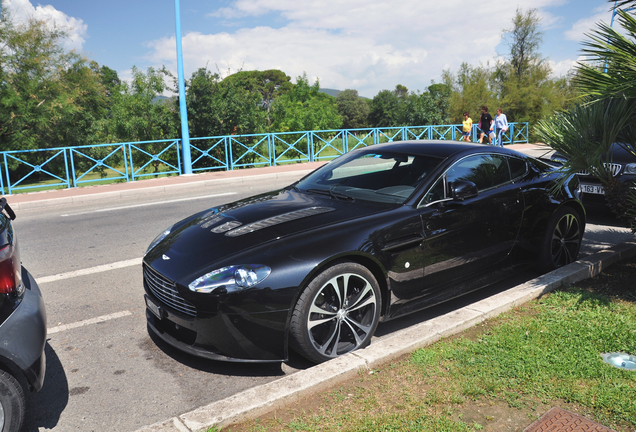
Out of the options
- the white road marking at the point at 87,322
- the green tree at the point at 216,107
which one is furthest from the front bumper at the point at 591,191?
the green tree at the point at 216,107

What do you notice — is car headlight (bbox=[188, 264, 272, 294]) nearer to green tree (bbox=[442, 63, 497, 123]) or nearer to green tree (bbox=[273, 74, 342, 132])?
green tree (bbox=[273, 74, 342, 132])

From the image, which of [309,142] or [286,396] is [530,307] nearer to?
[286,396]

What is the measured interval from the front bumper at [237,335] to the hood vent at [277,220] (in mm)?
688

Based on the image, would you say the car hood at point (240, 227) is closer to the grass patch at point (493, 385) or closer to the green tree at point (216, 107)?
the grass patch at point (493, 385)

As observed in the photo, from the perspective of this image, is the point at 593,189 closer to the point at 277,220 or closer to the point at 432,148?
the point at 432,148

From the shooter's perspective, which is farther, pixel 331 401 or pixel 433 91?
pixel 433 91

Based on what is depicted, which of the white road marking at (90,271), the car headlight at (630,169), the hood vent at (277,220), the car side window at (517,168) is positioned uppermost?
the car side window at (517,168)

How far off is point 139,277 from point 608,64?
5.00m

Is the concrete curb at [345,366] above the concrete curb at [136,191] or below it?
above

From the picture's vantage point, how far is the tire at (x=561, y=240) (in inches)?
184

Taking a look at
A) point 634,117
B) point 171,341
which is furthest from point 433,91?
point 171,341

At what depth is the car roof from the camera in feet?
13.9

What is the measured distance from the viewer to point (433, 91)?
39375 mm

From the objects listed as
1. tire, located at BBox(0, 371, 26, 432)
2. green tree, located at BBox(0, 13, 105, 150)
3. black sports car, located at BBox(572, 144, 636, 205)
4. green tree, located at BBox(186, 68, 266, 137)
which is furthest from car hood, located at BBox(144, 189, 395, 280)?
green tree, located at BBox(0, 13, 105, 150)
